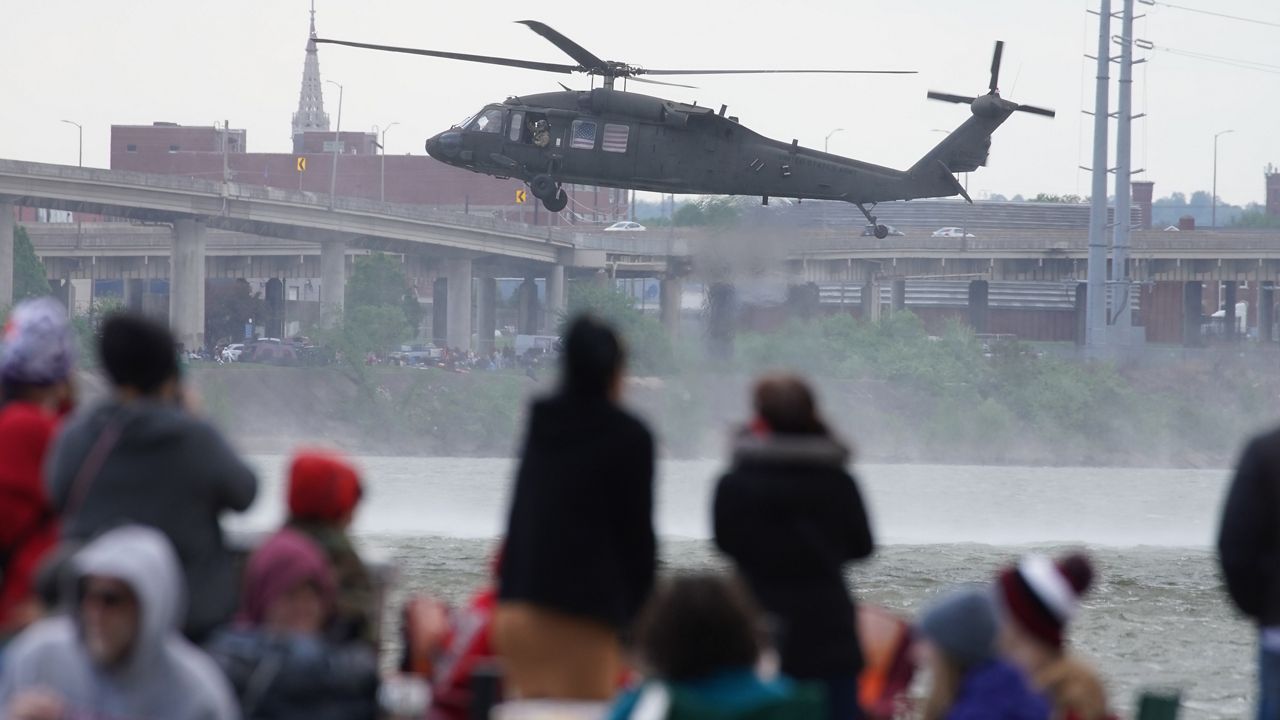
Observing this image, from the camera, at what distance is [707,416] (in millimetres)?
62438

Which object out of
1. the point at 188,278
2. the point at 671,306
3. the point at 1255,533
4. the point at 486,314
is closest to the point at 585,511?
the point at 1255,533

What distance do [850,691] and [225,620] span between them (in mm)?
2266

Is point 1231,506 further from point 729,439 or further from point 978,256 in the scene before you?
point 978,256

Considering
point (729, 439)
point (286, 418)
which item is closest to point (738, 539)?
point (729, 439)

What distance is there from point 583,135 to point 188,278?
4592cm

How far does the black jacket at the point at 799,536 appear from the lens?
6.36 metres

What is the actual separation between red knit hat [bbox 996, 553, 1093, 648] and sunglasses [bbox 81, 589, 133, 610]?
9.62ft

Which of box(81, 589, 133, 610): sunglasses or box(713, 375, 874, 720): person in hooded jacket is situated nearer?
box(81, 589, 133, 610): sunglasses

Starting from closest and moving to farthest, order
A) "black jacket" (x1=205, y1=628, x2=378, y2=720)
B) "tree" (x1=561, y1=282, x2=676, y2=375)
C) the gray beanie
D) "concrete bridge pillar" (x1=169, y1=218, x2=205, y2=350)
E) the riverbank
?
1. "black jacket" (x1=205, y1=628, x2=378, y2=720)
2. the gray beanie
3. "tree" (x1=561, y1=282, x2=676, y2=375)
4. the riverbank
5. "concrete bridge pillar" (x1=169, y1=218, x2=205, y2=350)

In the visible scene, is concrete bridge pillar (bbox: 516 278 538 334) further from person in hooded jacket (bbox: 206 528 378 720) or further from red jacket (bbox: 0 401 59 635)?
person in hooded jacket (bbox: 206 528 378 720)

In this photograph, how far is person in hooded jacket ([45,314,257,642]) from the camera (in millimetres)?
5781

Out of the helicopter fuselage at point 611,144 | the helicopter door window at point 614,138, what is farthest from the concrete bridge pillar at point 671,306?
the helicopter door window at point 614,138

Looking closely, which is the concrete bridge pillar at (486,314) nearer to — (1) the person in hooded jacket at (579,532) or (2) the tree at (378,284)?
(2) the tree at (378,284)

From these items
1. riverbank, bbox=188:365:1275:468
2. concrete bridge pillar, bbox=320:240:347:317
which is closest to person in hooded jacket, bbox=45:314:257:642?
riverbank, bbox=188:365:1275:468
